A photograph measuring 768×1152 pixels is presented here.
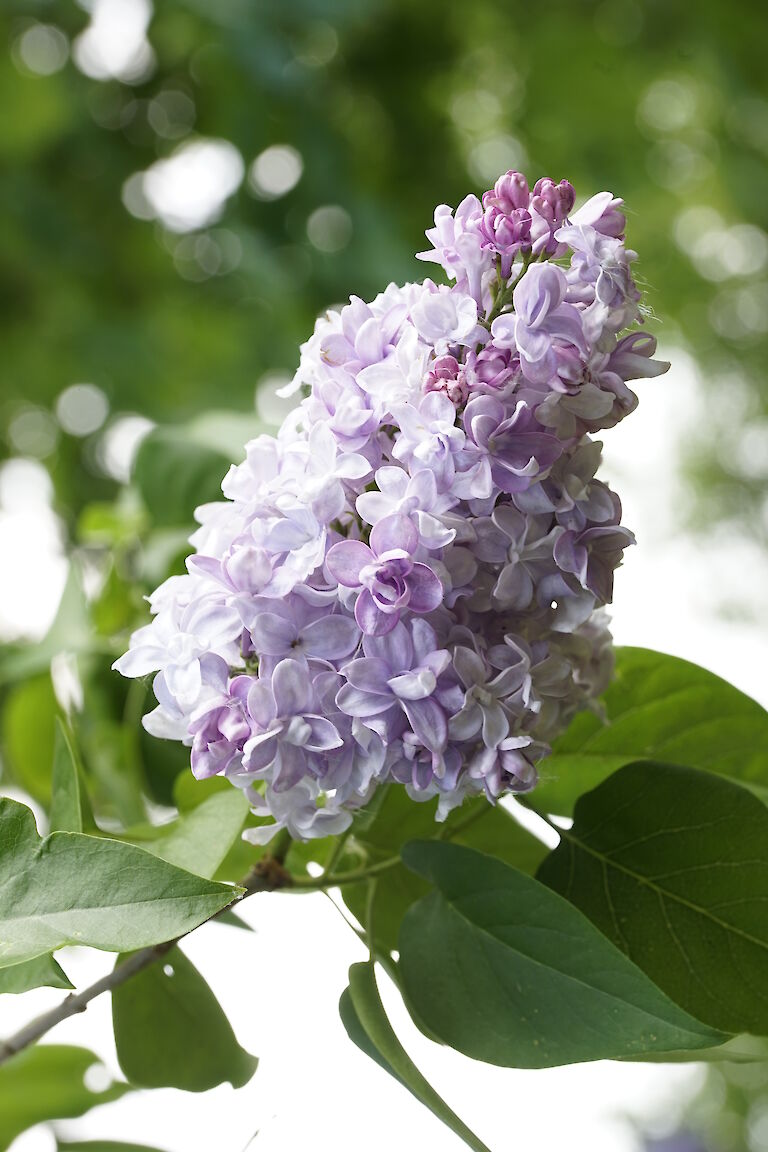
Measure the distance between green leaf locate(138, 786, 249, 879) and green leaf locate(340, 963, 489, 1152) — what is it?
4cm

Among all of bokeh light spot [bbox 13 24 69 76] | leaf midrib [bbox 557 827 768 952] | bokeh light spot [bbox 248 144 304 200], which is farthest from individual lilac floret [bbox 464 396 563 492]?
bokeh light spot [bbox 13 24 69 76]

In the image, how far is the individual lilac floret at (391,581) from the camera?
0.74 ft

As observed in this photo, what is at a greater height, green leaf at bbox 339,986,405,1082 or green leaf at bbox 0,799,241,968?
green leaf at bbox 0,799,241,968

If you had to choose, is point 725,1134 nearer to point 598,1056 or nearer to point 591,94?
point 591,94

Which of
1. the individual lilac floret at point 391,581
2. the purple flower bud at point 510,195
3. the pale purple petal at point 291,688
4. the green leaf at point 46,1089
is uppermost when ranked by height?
the purple flower bud at point 510,195

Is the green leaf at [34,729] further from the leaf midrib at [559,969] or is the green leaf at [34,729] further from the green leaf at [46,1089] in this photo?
the leaf midrib at [559,969]

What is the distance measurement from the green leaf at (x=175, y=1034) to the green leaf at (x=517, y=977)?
0.07m

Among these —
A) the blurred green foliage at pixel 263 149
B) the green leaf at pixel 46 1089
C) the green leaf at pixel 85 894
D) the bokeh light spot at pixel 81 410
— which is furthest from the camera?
the bokeh light spot at pixel 81 410

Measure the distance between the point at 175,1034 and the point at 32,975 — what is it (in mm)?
84

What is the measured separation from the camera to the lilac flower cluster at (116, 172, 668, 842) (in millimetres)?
230

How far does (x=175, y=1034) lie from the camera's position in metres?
0.32

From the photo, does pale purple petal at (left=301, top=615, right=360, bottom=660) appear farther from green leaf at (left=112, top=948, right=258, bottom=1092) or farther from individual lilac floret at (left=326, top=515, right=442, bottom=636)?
green leaf at (left=112, top=948, right=258, bottom=1092)

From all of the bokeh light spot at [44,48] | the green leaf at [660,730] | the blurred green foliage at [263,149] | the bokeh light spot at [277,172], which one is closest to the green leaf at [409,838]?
the green leaf at [660,730]

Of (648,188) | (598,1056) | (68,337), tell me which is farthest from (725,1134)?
(598,1056)
